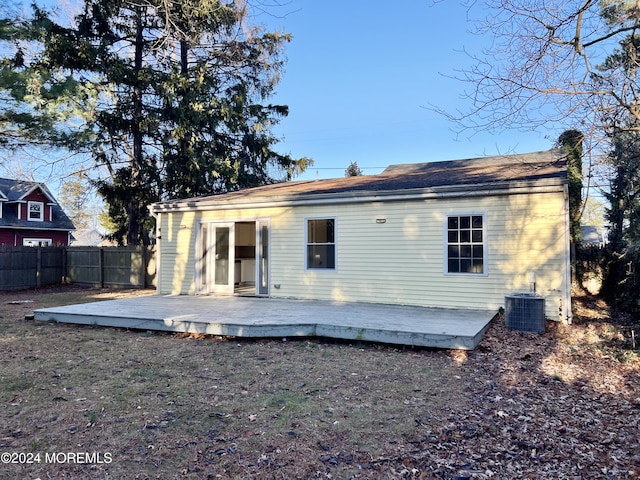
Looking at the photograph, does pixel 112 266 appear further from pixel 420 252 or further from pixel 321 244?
pixel 420 252

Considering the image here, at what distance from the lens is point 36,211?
23.9 metres

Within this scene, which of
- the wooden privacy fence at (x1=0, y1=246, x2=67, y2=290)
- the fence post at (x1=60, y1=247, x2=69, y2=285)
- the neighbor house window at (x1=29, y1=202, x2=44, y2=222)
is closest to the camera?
the wooden privacy fence at (x1=0, y1=246, x2=67, y2=290)

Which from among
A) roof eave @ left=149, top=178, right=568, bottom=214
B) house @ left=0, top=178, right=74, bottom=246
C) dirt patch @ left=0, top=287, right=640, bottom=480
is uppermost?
house @ left=0, top=178, right=74, bottom=246

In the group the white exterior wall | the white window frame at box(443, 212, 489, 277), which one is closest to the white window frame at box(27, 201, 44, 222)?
the white exterior wall

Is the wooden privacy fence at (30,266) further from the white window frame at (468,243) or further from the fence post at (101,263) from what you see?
the white window frame at (468,243)

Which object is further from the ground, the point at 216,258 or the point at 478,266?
the point at 216,258

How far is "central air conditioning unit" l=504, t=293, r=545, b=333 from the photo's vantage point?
22.6 ft

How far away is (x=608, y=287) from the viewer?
475 inches

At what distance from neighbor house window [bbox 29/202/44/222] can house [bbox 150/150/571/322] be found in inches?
646

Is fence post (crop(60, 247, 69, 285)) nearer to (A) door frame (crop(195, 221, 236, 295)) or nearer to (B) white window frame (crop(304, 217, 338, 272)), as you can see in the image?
(A) door frame (crop(195, 221, 236, 295))

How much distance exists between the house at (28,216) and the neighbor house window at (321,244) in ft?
65.4

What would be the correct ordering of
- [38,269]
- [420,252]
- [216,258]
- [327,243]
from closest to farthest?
[420,252] < [327,243] < [216,258] < [38,269]

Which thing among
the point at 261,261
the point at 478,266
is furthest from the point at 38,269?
the point at 478,266

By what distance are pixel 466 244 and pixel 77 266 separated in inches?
589
